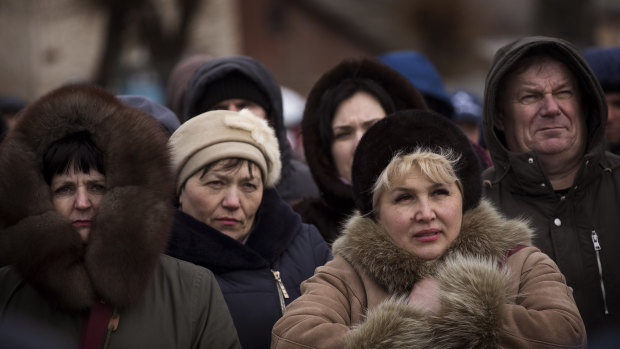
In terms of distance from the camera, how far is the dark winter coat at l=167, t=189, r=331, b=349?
11.1ft

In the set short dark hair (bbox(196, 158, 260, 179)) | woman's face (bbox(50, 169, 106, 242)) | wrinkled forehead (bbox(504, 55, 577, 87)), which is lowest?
woman's face (bbox(50, 169, 106, 242))

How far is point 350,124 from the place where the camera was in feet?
14.7

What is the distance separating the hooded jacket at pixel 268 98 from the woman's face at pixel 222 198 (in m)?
1.19

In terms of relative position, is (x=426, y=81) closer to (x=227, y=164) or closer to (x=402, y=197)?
(x=227, y=164)

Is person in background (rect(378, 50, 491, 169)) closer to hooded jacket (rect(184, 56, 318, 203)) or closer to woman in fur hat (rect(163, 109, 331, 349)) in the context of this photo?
hooded jacket (rect(184, 56, 318, 203))

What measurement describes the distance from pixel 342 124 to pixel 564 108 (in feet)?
4.21

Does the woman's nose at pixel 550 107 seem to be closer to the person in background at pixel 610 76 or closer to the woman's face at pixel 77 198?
the person in background at pixel 610 76

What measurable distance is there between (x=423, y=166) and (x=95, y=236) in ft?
4.35

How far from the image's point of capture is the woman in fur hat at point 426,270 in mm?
2695

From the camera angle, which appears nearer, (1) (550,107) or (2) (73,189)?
(2) (73,189)

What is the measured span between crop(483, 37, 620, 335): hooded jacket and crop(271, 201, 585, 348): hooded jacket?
54 centimetres

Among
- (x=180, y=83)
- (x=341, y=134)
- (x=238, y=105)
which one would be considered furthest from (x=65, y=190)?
(x=180, y=83)

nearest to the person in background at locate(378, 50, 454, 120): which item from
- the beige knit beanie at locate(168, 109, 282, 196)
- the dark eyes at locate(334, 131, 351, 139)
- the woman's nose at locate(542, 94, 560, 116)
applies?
the dark eyes at locate(334, 131, 351, 139)

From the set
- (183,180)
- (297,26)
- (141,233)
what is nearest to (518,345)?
(141,233)
